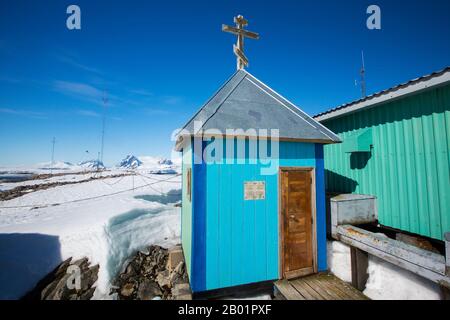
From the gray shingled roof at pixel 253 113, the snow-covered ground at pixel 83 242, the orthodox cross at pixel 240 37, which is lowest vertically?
the snow-covered ground at pixel 83 242

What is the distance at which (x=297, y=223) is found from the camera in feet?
15.6

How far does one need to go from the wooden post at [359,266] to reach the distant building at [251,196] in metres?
0.78

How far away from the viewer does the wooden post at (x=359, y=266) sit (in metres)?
4.80

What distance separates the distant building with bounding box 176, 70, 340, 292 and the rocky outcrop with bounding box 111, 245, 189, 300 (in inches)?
36.1

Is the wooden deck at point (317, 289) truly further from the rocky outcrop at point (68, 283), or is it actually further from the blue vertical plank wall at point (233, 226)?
the rocky outcrop at point (68, 283)

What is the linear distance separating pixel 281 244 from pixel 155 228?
5.27 metres

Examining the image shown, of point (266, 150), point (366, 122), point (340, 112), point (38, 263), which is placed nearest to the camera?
point (266, 150)

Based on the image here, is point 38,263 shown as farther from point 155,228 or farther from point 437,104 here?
point 437,104

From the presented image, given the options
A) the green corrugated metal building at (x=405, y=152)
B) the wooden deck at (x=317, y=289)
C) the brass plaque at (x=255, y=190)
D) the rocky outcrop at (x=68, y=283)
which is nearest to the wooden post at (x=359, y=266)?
the wooden deck at (x=317, y=289)

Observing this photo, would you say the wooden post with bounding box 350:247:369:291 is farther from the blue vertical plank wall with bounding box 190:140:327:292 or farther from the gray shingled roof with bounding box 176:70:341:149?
the gray shingled roof with bounding box 176:70:341:149

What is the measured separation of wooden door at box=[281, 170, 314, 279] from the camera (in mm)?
4641

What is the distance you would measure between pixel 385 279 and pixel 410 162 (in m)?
2.90

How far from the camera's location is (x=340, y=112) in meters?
6.39

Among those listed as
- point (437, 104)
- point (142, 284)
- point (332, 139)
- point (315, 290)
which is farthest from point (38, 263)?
point (437, 104)
